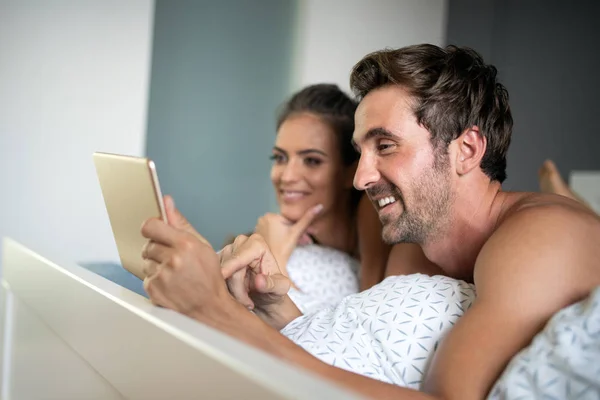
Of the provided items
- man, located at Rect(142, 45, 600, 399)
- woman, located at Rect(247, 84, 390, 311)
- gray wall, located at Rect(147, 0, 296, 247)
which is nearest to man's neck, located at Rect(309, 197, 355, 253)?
woman, located at Rect(247, 84, 390, 311)

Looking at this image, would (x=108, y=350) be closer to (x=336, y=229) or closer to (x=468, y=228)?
(x=468, y=228)

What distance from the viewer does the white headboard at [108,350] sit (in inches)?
23.5

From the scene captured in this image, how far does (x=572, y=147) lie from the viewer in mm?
2996

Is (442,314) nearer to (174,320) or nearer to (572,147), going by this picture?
(174,320)

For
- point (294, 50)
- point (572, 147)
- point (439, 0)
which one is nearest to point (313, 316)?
point (572, 147)

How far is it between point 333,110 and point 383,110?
71cm

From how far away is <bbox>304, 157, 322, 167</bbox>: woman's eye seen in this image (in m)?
2.08

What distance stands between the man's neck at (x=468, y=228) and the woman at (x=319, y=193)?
0.47 m

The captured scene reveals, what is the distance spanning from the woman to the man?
0.52 metres

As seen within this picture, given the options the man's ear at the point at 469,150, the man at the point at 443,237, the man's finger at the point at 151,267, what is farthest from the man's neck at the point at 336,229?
the man's finger at the point at 151,267

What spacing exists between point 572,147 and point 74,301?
2.54 meters

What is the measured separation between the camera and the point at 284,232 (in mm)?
2012

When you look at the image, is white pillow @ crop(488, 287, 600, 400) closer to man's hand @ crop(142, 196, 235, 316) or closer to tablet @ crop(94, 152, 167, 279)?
man's hand @ crop(142, 196, 235, 316)

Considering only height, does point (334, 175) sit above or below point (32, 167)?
above
